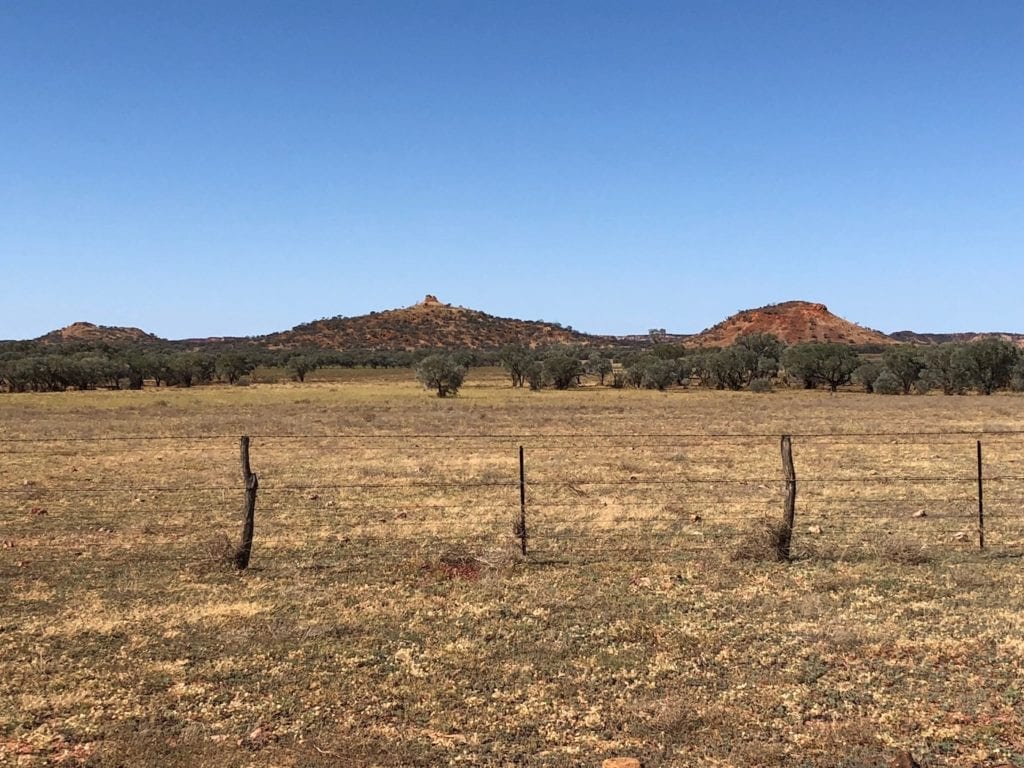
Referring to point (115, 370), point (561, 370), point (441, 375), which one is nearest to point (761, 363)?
point (561, 370)

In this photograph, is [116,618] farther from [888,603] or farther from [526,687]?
[888,603]

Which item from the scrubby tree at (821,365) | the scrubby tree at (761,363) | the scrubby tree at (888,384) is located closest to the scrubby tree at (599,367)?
the scrubby tree at (761,363)

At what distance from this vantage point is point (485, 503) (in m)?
16.5

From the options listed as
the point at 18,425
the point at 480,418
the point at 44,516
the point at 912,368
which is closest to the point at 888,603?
the point at 44,516

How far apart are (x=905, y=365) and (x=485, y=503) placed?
6775 cm

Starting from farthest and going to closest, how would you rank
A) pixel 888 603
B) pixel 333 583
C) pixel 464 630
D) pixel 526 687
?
pixel 333 583 < pixel 888 603 < pixel 464 630 < pixel 526 687

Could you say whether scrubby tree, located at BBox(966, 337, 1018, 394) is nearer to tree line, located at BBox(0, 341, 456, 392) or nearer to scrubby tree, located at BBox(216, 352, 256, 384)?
tree line, located at BBox(0, 341, 456, 392)

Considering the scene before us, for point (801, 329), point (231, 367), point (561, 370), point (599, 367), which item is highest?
point (801, 329)

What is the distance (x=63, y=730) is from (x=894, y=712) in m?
6.88

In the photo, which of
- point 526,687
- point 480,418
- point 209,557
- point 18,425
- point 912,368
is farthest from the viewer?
point 912,368

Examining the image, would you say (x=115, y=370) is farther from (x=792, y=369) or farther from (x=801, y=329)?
(x=801, y=329)

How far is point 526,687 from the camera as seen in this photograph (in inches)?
280

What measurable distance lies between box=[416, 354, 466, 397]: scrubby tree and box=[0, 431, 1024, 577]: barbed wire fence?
4331 cm

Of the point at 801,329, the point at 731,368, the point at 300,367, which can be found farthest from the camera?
the point at 801,329
